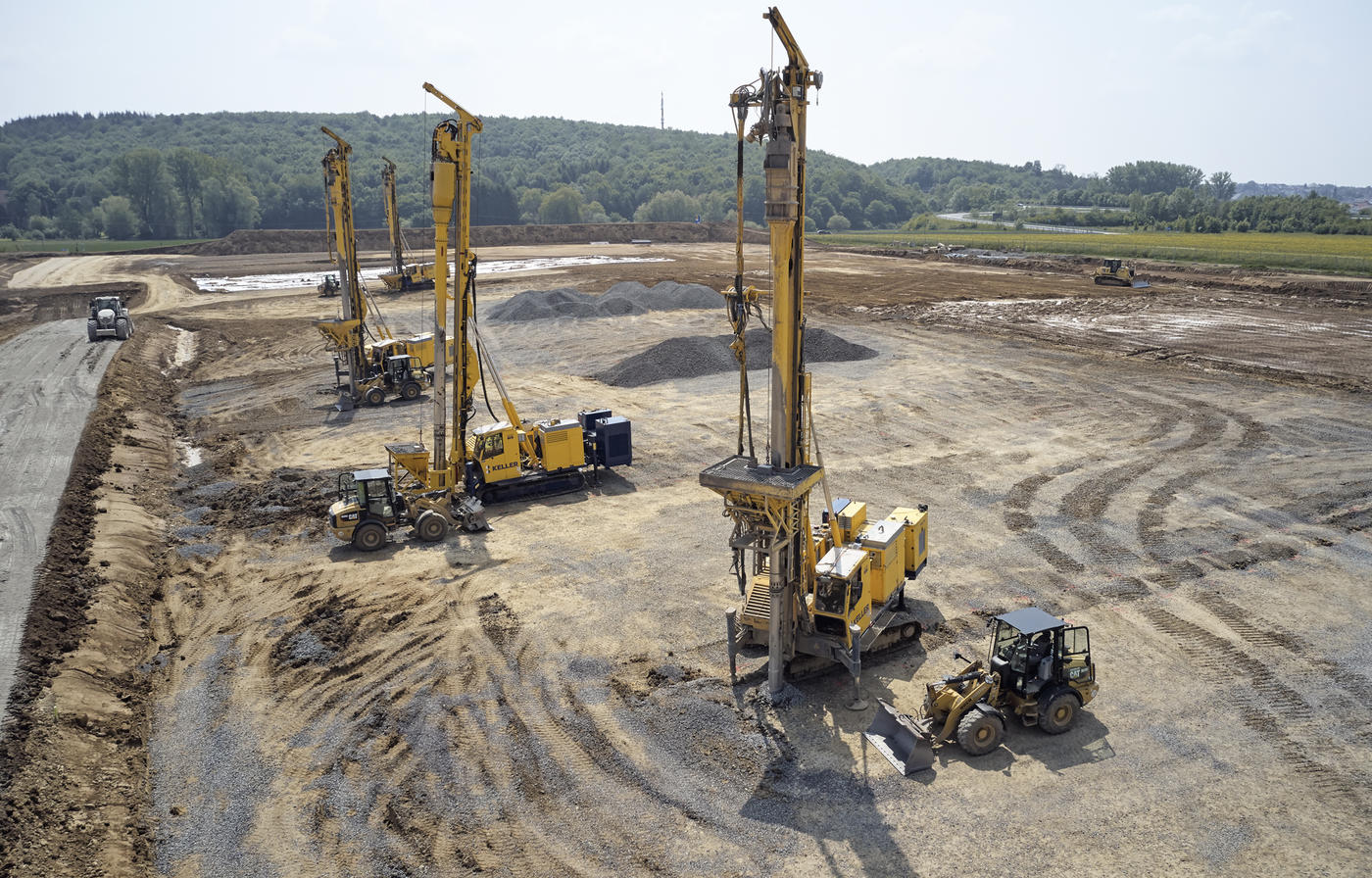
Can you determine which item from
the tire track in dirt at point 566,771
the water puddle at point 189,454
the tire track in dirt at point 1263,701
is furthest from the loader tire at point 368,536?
the tire track in dirt at point 1263,701

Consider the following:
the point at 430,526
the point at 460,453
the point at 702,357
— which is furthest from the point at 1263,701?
the point at 702,357

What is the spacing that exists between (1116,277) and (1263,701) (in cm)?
5632

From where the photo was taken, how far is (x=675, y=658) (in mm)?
17328

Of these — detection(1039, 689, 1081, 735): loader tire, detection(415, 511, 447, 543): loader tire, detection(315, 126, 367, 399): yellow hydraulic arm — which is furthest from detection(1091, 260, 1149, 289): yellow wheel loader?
detection(1039, 689, 1081, 735): loader tire

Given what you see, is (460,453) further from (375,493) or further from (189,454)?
(189,454)

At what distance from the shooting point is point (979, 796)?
13.3m

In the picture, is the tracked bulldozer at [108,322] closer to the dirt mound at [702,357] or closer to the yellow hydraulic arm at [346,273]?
the yellow hydraulic arm at [346,273]

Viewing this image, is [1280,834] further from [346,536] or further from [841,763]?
[346,536]

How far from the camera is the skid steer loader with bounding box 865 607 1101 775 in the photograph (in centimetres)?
1424

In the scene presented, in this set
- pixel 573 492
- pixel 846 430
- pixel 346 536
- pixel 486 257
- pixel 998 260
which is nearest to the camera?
pixel 346 536

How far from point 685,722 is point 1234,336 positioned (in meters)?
44.1

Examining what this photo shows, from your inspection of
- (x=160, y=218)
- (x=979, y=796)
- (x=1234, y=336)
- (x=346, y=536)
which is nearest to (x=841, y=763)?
(x=979, y=796)

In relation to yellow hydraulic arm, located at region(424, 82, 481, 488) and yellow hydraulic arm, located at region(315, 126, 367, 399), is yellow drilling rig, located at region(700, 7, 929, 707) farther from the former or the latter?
yellow hydraulic arm, located at region(315, 126, 367, 399)

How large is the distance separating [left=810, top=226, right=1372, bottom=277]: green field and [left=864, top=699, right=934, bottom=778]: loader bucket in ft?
232
